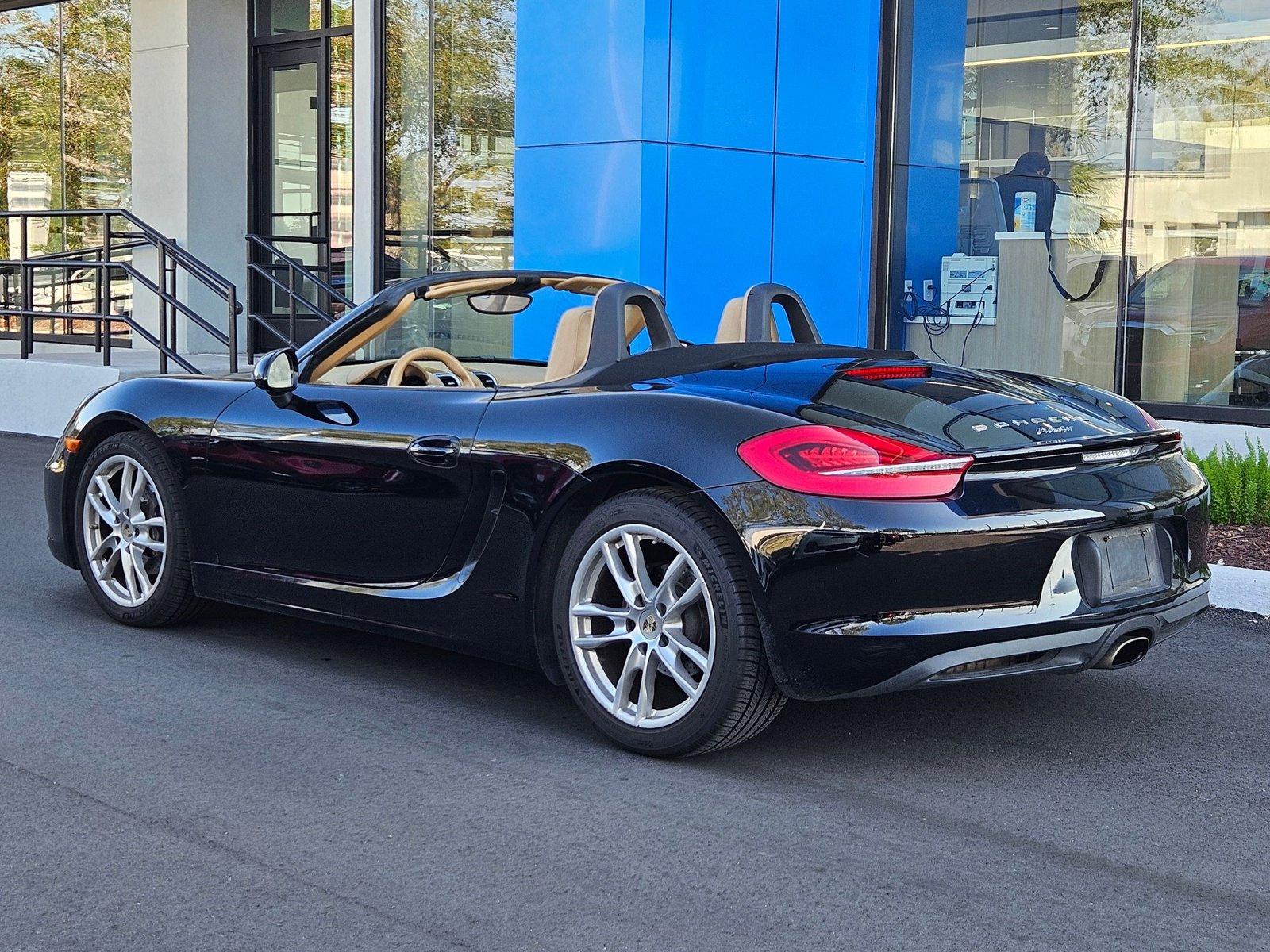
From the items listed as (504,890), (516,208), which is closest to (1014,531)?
(504,890)

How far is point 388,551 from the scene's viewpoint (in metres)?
4.93

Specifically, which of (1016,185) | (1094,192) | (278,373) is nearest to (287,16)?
(1016,185)

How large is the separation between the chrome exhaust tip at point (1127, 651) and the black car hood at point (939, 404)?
1.80 ft

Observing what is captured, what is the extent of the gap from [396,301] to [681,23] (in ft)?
21.5

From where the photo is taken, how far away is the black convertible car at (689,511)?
397 centimetres

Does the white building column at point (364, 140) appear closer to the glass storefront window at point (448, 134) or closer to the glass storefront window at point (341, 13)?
the glass storefront window at point (448, 134)

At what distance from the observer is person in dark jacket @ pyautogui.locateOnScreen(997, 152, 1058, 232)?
37.6 ft

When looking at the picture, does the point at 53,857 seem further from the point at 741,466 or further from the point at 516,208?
the point at 516,208

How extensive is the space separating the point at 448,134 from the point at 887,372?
9965mm

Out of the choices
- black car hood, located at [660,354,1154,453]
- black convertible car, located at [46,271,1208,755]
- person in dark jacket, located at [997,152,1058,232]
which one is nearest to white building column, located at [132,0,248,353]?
person in dark jacket, located at [997,152,1058,232]

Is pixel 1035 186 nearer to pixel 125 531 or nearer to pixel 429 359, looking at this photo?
pixel 429 359

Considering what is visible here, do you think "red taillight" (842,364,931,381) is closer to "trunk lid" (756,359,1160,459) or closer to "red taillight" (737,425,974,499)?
"trunk lid" (756,359,1160,459)

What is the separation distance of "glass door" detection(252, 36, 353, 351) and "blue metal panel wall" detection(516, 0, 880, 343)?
4999 millimetres

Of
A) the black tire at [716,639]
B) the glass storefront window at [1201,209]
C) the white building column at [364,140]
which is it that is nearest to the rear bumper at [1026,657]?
the black tire at [716,639]
